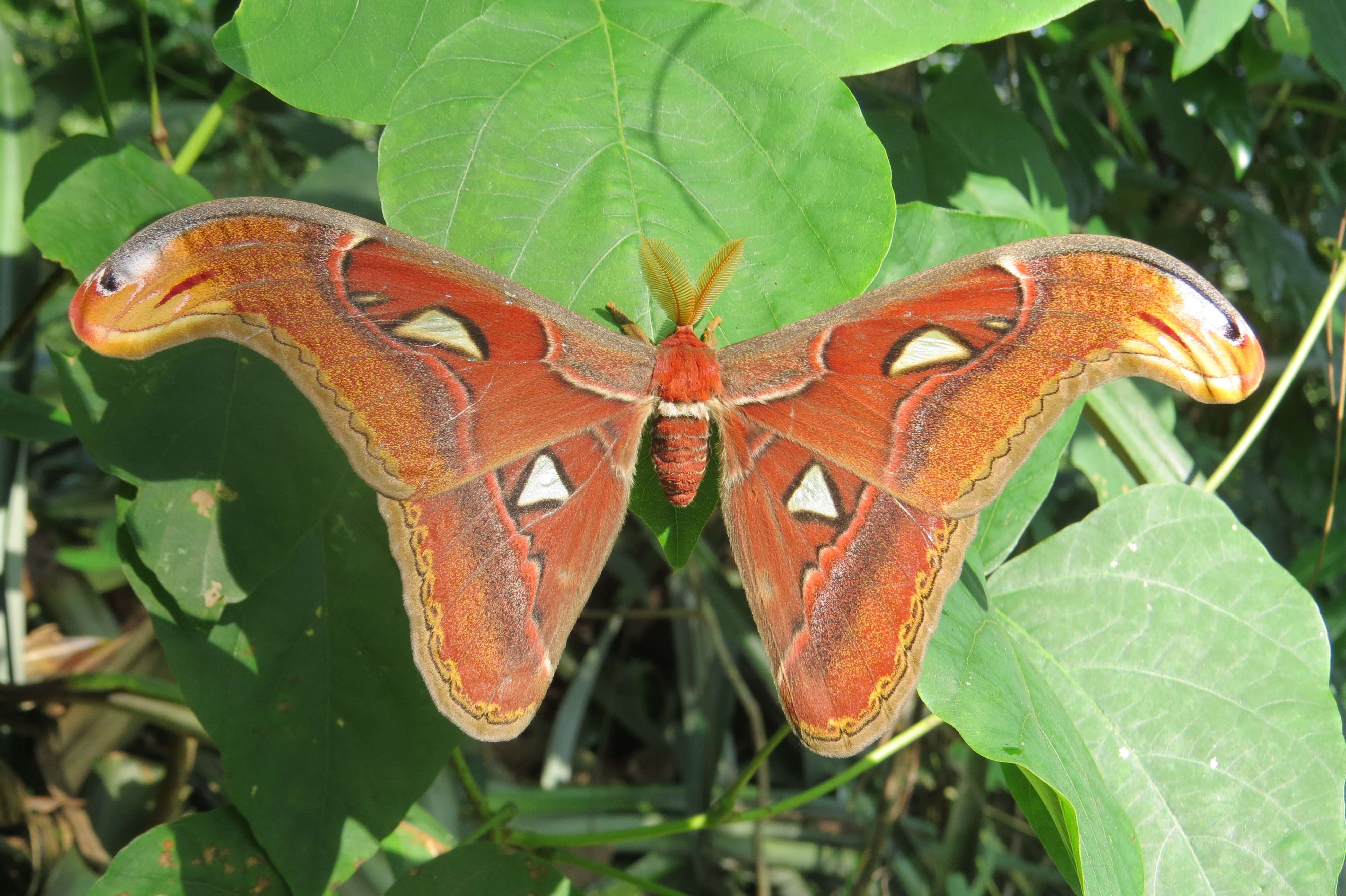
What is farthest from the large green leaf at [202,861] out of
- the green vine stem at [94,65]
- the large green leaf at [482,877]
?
the green vine stem at [94,65]

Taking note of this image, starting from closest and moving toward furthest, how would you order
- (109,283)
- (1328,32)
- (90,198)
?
(109,283) < (90,198) < (1328,32)

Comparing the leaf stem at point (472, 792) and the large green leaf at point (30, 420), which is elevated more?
the large green leaf at point (30, 420)

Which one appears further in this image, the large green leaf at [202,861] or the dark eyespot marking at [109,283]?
the large green leaf at [202,861]

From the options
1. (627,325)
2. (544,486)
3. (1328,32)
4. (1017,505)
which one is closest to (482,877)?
(544,486)

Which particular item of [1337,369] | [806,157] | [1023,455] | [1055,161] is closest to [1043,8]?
[806,157]

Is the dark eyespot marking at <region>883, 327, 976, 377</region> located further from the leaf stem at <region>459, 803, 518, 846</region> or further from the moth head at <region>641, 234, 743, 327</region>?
the leaf stem at <region>459, 803, 518, 846</region>

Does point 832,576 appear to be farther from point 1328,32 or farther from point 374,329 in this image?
point 1328,32

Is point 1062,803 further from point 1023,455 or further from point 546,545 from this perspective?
point 546,545

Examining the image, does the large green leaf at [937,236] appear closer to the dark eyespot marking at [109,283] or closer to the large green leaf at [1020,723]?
the large green leaf at [1020,723]
